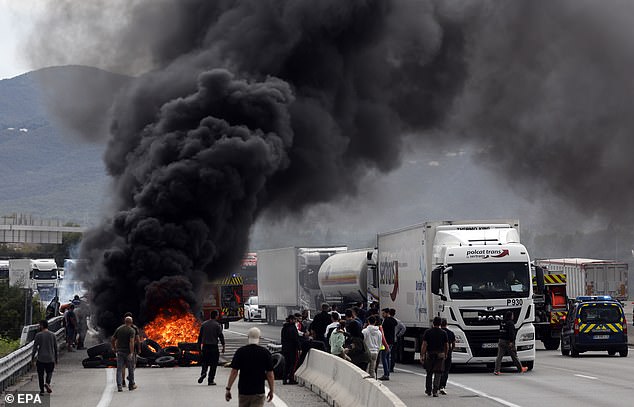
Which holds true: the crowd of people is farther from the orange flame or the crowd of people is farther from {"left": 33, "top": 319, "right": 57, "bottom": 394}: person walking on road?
the orange flame

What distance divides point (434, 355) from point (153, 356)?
12.0m

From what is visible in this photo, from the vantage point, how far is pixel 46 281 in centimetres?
7881

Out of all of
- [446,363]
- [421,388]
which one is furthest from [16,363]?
[446,363]

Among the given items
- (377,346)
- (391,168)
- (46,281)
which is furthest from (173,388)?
(46,281)

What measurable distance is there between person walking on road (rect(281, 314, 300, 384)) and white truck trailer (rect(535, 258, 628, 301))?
41.7 metres

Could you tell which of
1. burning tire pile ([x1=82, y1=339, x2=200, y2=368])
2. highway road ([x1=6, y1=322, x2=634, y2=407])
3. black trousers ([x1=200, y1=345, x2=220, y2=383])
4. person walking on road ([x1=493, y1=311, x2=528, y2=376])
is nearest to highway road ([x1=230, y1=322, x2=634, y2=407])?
highway road ([x1=6, y1=322, x2=634, y2=407])

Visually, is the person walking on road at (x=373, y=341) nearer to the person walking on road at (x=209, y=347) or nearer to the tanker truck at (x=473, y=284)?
the person walking on road at (x=209, y=347)

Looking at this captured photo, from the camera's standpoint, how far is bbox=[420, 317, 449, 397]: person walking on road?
70.8ft

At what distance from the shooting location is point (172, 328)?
33.3 metres

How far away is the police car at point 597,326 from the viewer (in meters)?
33.9

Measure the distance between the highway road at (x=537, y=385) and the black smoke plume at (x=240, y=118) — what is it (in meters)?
9.32

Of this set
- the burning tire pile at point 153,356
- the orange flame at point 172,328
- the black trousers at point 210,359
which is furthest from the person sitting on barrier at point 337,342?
the orange flame at point 172,328

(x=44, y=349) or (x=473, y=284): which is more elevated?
(x=473, y=284)

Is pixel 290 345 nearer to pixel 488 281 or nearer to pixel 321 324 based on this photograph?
pixel 321 324
